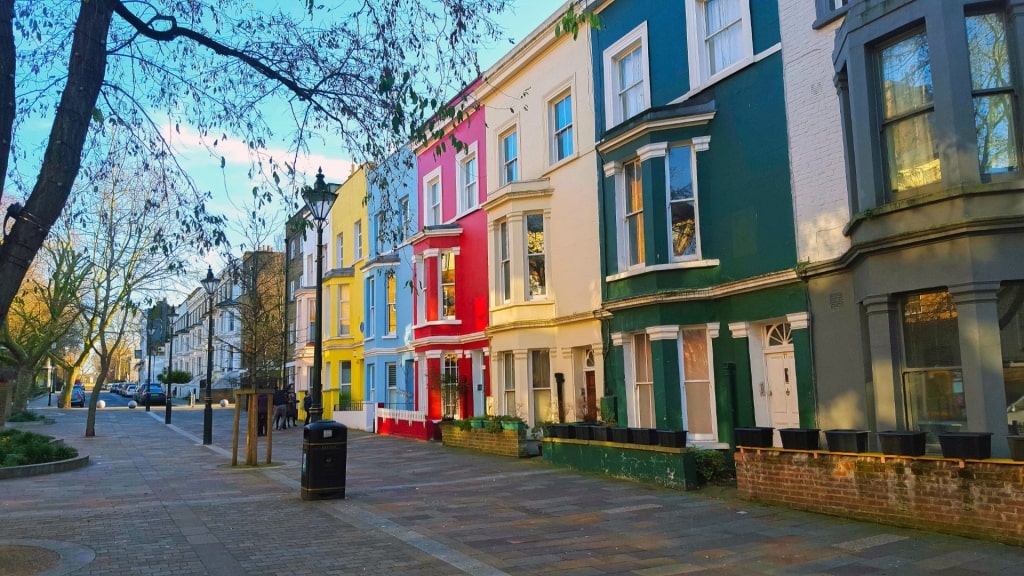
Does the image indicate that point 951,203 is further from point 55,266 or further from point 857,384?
point 55,266

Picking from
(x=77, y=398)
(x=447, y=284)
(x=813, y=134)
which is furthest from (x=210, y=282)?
(x=77, y=398)

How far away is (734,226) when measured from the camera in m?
14.2

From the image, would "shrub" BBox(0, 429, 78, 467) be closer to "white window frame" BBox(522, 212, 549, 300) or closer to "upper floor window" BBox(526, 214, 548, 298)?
"white window frame" BBox(522, 212, 549, 300)

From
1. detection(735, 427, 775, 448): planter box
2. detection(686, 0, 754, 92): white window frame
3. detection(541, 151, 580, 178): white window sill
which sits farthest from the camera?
detection(541, 151, 580, 178): white window sill

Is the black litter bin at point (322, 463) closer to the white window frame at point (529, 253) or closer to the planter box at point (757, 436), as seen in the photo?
the planter box at point (757, 436)

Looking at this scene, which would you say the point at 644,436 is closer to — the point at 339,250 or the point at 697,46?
the point at 697,46

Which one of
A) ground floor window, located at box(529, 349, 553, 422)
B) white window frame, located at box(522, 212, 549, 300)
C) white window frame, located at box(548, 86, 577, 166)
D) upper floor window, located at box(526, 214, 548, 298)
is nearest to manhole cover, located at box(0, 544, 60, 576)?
ground floor window, located at box(529, 349, 553, 422)

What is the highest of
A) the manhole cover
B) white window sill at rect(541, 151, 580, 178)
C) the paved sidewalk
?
white window sill at rect(541, 151, 580, 178)

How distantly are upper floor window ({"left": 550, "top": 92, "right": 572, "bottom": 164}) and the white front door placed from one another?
27.4 ft

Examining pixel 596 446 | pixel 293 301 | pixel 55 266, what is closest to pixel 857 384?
pixel 596 446

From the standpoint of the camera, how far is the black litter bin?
37.5 ft

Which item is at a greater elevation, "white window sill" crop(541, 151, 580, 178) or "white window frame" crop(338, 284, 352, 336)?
"white window sill" crop(541, 151, 580, 178)

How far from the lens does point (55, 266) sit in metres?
32.6

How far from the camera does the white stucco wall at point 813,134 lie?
477 inches
